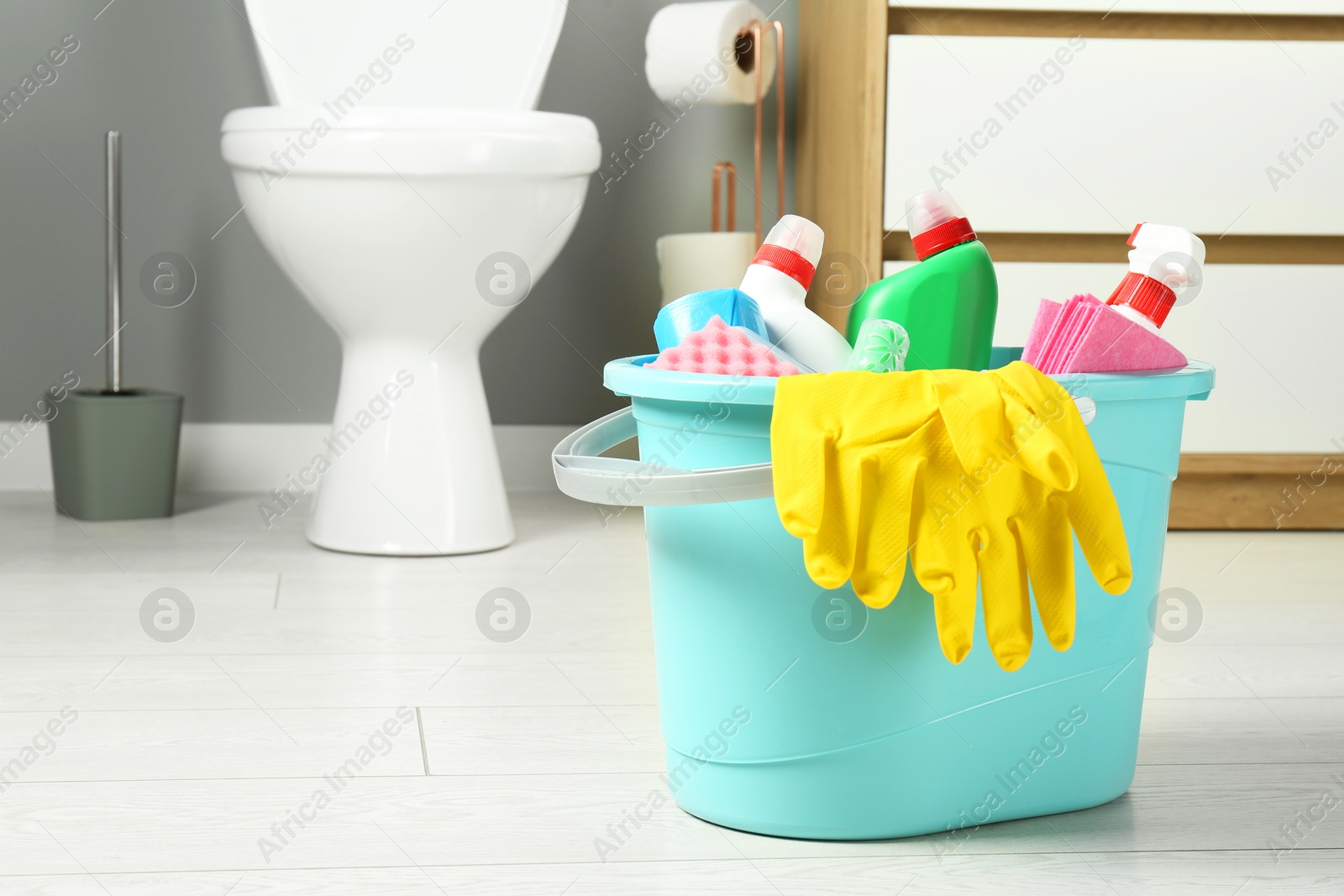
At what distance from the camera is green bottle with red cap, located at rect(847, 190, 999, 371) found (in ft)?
2.47

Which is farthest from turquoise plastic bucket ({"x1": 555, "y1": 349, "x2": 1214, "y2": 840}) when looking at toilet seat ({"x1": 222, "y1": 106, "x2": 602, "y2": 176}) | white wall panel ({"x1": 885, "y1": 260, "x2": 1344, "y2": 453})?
white wall panel ({"x1": 885, "y1": 260, "x2": 1344, "y2": 453})

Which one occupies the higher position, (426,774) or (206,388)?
(426,774)

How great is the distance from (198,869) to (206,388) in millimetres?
1225

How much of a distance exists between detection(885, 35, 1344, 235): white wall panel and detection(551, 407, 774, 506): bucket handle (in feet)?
2.80

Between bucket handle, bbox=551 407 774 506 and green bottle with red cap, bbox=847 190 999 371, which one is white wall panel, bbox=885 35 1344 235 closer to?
green bottle with red cap, bbox=847 190 999 371

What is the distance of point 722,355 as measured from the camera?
2.29 ft

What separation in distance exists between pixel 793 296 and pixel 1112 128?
81 cm

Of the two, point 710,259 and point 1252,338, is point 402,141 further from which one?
point 1252,338

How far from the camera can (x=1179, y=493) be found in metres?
1.54

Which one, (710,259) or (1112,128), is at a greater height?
(1112,128)

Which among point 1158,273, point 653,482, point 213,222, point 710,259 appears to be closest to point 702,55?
point 710,259

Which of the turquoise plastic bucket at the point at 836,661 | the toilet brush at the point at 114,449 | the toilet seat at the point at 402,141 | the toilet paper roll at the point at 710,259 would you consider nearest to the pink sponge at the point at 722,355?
the turquoise plastic bucket at the point at 836,661

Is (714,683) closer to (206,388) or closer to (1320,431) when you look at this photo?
(1320,431)

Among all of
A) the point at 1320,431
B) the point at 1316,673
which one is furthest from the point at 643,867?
the point at 1320,431
